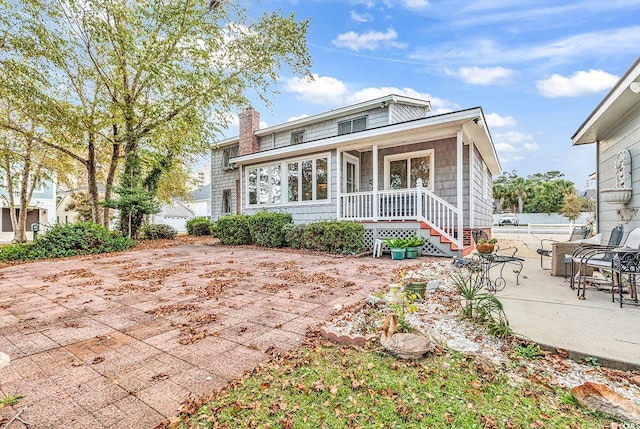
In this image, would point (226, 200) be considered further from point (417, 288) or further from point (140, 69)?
point (417, 288)

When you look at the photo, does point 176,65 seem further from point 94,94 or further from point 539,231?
point 539,231

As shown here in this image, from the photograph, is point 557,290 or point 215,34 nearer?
point 557,290

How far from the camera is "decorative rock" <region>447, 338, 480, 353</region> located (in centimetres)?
258

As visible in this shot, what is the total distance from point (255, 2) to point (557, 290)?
13.6 m

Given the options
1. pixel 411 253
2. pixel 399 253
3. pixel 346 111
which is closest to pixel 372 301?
pixel 399 253

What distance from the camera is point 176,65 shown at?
11.4 m

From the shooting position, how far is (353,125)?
13.4 metres

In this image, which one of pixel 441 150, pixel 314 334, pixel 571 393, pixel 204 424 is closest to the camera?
pixel 204 424

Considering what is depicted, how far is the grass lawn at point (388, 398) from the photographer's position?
1714 millimetres

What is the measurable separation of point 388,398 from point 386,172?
9.66m

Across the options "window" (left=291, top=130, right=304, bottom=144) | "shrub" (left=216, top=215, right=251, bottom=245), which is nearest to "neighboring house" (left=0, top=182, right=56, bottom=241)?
"shrub" (left=216, top=215, right=251, bottom=245)

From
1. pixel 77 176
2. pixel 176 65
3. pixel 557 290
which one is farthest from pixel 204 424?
pixel 77 176

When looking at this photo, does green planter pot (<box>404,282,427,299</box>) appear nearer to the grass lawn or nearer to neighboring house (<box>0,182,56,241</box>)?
the grass lawn

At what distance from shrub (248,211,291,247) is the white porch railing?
7.21 feet
